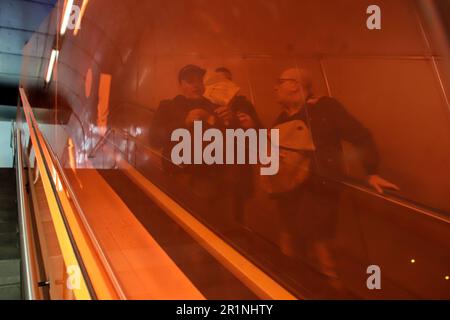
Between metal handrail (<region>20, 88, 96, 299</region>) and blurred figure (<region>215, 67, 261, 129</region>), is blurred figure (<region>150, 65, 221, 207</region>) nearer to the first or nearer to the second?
blurred figure (<region>215, 67, 261, 129</region>)

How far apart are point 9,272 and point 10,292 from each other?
191mm

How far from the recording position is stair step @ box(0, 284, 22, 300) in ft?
8.48

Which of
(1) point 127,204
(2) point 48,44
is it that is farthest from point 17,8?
(1) point 127,204

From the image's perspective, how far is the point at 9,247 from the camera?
3.05m

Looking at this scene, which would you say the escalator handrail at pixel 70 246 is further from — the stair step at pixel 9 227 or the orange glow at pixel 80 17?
the orange glow at pixel 80 17

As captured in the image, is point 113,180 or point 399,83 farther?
point 113,180

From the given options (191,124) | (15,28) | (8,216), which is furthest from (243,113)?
(15,28)

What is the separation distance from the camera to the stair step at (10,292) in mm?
2586

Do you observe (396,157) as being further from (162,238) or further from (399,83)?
(162,238)

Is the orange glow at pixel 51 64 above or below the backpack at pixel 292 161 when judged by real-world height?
above

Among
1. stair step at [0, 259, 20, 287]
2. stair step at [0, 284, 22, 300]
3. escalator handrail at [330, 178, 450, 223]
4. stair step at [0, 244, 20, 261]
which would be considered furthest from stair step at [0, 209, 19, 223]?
escalator handrail at [330, 178, 450, 223]

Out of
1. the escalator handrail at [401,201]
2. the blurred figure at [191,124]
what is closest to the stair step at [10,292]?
the blurred figure at [191,124]

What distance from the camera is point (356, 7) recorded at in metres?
2.61
